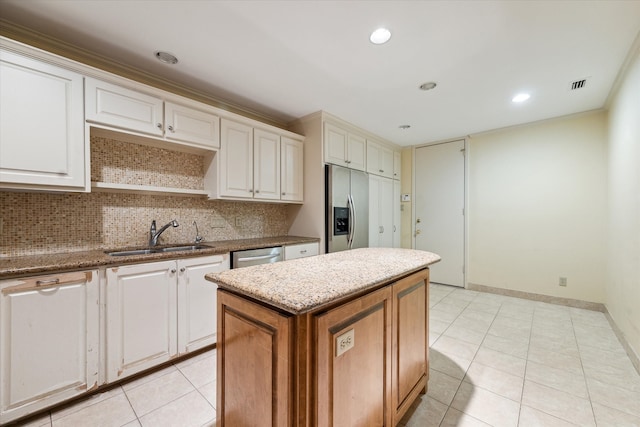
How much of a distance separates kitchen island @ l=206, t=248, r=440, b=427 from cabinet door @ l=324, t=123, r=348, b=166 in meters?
2.14

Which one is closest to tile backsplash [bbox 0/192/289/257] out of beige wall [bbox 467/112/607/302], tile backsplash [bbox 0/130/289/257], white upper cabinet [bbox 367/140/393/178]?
tile backsplash [bbox 0/130/289/257]

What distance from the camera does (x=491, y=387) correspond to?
179cm

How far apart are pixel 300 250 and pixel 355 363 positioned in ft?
6.35

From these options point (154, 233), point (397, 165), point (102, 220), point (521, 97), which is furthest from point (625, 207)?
point (102, 220)

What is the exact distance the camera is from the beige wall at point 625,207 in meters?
2.01

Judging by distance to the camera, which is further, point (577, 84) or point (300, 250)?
point (300, 250)

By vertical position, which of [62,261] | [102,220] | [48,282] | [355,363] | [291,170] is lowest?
[355,363]

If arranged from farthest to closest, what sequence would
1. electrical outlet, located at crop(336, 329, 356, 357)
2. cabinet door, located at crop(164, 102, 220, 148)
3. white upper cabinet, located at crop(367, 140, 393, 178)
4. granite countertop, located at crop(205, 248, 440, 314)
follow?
white upper cabinet, located at crop(367, 140, 393, 178) < cabinet door, located at crop(164, 102, 220, 148) < electrical outlet, located at crop(336, 329, 356, 357) < granite countertop, located at crop(205, 248, 440, 314)

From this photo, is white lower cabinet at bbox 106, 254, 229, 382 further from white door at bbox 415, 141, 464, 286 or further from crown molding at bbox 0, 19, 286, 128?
white door at bbox 415, 141, 464, 286

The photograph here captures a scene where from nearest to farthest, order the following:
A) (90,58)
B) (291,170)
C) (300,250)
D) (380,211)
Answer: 1. (90,58)
2. (300,250)
3. (291,170)
4. (380,211)

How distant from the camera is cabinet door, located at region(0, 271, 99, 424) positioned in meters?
1.39

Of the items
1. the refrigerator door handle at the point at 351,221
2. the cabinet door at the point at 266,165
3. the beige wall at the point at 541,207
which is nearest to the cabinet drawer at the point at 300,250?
the refrigerator door handle at the point at 351,221

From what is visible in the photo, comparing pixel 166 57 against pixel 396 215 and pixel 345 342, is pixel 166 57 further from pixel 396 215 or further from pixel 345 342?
pixel 396 215

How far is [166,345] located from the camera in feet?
6.48
